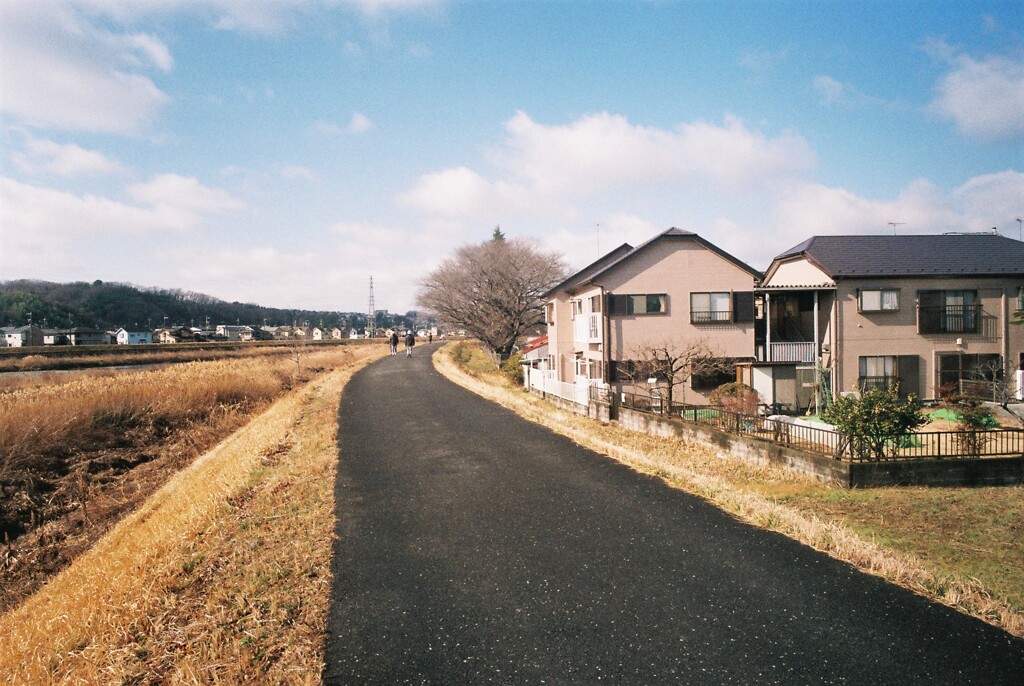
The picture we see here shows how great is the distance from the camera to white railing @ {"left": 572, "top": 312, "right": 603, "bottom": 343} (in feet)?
71.7

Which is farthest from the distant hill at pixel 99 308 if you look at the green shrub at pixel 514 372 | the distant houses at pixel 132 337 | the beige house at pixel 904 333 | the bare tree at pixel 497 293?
the beige house at pixel 904 333

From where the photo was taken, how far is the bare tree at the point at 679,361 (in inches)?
789

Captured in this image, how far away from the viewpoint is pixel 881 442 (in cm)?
1035

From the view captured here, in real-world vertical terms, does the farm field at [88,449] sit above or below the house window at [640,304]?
below

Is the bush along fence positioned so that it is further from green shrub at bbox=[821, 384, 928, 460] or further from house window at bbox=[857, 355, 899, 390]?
house window at bbox=[857, 355, 899, 390]

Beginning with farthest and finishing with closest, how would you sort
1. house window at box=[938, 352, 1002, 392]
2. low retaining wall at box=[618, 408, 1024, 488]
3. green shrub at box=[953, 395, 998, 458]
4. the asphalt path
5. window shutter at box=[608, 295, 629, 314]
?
window shutter at box=[608, 295, 629, 314] < house window at box=[938, 352, 1002, 392] < green shrub at box=[953, 395, 998, 458] < low retaining wall at box=[618, 408, 1024, 488] < the asphalt path

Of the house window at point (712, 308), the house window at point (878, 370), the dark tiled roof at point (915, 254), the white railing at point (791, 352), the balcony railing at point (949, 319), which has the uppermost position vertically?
the dark tiled roof at point (915, 254)

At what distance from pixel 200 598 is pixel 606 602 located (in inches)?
163

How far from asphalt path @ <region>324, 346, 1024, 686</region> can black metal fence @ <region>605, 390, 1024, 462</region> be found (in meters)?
4.14

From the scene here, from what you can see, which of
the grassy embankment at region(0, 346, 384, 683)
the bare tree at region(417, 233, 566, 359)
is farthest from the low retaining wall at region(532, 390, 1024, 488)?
the bare tree at region(417, 233, 566, 359)

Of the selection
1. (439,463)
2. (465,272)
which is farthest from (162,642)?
(465,272)

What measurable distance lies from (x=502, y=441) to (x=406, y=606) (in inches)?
312

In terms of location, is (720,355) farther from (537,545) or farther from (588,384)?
(537,545)

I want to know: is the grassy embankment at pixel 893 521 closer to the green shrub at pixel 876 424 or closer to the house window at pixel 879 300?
the green shrub at pixel 876 424
